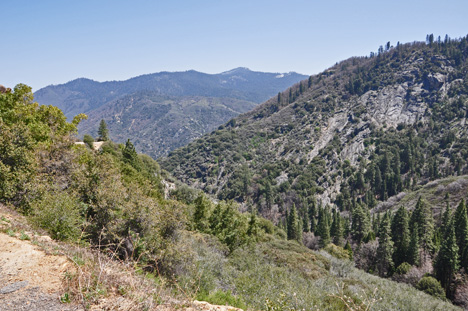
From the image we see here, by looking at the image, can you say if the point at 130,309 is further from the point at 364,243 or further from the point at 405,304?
the point at 364,243

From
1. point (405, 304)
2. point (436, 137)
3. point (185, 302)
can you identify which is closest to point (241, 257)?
point (405, 304)

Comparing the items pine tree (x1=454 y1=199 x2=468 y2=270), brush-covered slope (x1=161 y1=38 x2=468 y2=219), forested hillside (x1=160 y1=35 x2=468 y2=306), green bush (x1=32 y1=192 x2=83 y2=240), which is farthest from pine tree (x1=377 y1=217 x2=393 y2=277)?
green bush (x1=32 y1=192 x2=83 y2=240)

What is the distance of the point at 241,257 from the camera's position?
23969 mm

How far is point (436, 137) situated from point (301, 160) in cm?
6157

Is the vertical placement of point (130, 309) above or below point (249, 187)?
above

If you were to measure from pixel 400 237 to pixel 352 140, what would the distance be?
91.7m

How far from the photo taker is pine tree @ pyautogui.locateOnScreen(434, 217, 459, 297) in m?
43.0

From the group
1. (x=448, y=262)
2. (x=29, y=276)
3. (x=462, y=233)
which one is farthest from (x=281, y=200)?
(x=29, y=276)

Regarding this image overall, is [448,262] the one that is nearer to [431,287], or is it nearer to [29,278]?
[431,287]

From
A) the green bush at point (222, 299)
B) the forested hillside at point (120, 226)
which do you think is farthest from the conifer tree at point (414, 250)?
the green bush at point (222, 299)

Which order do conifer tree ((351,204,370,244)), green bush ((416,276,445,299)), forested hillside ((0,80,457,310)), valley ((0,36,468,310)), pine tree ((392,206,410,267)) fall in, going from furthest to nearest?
conifer tree ((351,204,370,244)), pine tree ((392,206,410,267)), green bush ((416,276,445,299)), valley ((0,36,468,310)), forested hillside ((0,80,457,310))

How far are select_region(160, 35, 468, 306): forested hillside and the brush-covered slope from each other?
1.91 ft

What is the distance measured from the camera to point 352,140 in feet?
455

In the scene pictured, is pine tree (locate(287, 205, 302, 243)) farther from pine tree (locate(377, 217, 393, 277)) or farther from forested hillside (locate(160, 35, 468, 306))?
pine tree (locate(377, 217, 393, 277))
